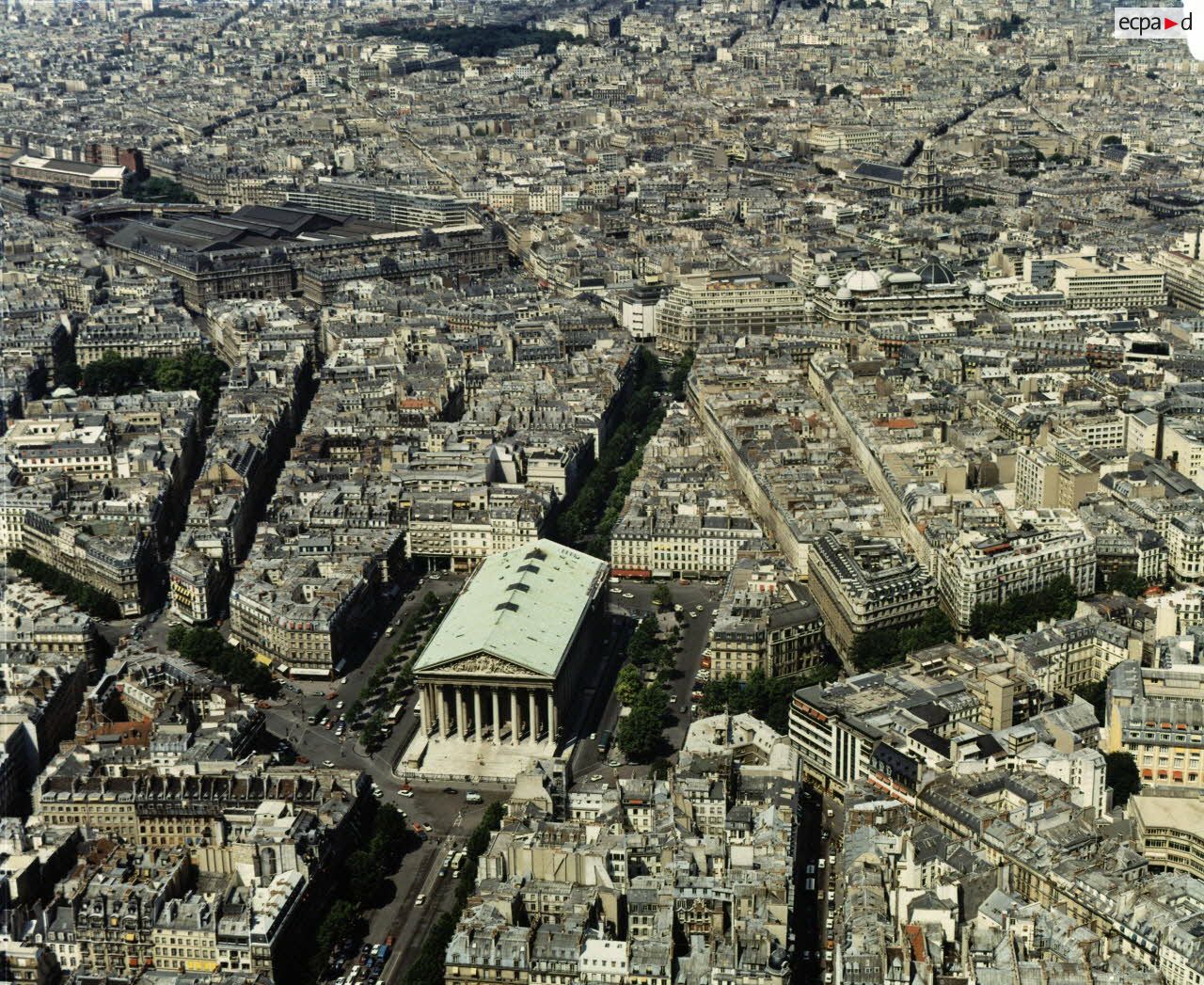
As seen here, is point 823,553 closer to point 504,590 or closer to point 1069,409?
point 504,590

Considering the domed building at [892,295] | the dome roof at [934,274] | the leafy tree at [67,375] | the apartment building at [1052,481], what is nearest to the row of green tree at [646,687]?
the apartment building at [1052,481]

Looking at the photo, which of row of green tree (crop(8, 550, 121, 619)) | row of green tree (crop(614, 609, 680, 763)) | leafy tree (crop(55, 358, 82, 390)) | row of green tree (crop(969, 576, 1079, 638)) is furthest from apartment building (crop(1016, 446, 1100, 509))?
leafy tree (crop(55, 358, 82, 390))

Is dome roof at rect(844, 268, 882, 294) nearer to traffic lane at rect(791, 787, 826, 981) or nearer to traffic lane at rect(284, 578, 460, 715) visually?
traffic lane at rect(284, 578, 460, 715)

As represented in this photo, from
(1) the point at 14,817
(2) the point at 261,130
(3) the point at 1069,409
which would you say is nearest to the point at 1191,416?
(3) the point at 1069,409

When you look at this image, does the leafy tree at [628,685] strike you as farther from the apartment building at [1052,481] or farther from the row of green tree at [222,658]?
the apartment building at [1052,481]

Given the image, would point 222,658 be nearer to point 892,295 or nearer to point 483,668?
point 483,668

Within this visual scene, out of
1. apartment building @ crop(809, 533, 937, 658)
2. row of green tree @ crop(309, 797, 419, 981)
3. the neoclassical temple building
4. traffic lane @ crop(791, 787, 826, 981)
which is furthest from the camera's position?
apartment building @ crop(809, 533, 937, 658)

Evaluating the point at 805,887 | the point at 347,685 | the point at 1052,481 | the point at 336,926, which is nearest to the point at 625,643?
the point at 347,685
